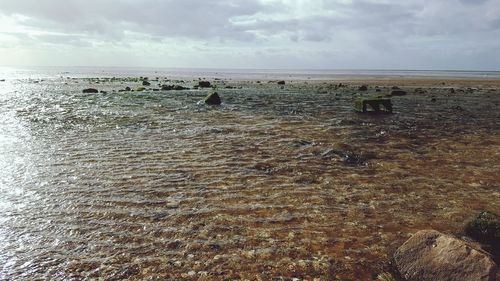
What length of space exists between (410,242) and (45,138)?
53.5ft

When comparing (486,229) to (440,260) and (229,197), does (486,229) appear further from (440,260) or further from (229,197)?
(229,197)

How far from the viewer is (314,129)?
65.0ft

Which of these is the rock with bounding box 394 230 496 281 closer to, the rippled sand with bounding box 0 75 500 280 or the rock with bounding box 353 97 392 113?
the rippled sand with bounding box 0 75 500 280

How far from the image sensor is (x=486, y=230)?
24.0 ft

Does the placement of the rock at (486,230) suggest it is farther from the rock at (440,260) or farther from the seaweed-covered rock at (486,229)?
the rock at (440,260)

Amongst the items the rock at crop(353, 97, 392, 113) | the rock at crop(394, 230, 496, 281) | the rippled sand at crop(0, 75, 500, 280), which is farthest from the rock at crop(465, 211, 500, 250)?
the rock at crop(353, 97, 392, 113)

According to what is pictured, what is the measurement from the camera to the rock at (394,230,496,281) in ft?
18.8

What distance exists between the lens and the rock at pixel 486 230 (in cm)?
718

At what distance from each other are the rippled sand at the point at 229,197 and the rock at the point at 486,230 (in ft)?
1.77

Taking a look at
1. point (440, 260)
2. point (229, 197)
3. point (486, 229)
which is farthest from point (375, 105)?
point (440, 260)

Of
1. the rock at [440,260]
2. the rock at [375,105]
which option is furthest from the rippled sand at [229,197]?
the rock at [375,105]

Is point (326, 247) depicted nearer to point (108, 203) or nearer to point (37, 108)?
point (108, 203)

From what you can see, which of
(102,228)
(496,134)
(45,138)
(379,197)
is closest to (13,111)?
(45,138)

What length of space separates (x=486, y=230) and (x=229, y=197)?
578 cm
